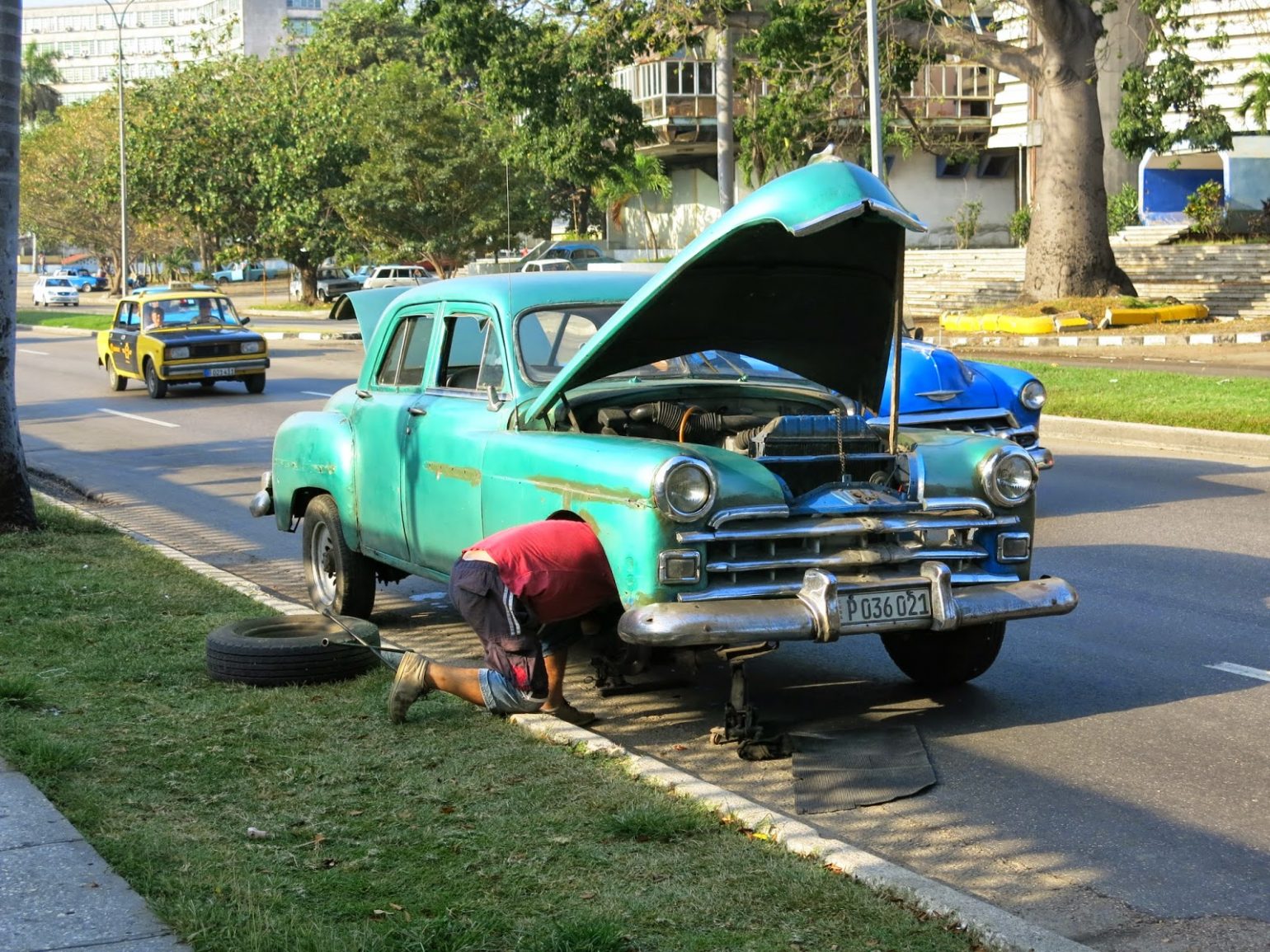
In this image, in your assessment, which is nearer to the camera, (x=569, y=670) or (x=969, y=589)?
(x=969, y=589)

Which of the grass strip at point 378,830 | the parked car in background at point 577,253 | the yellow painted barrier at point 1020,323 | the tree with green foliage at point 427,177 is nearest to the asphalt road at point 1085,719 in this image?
the grass strip at point 378,830

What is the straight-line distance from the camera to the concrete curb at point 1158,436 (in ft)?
47.1

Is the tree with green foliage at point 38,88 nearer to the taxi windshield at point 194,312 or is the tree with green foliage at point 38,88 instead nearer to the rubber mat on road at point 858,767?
the taxi windshield at point 194,312

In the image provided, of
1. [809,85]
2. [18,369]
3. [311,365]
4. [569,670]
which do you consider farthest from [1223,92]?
[569,670]

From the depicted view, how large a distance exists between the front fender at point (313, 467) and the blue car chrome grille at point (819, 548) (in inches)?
116

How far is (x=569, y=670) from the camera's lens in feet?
25.1

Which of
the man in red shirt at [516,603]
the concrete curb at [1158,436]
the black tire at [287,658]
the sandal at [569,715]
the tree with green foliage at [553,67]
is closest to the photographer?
the man in red shirt at [516,603]

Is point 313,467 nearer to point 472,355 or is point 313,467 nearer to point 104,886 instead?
point 472,355

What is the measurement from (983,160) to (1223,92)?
14462 millimetres

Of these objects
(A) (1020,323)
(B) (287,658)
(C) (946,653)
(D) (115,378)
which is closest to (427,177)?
(D) (115,378)

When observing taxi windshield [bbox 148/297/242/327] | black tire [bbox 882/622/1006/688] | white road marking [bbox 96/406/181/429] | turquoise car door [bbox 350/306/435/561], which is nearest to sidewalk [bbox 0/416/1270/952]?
black tire [bbox 882/622/1006/688]

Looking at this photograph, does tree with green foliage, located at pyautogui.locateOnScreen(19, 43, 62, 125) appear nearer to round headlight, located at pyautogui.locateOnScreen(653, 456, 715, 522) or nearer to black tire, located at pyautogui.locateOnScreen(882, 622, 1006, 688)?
black tire, located at pyautogui.locateOnScreen(882, 622, 1006, 688)

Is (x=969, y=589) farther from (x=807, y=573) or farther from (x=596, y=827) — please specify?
(x=596, y=827)

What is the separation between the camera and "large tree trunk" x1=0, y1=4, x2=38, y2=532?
1075 cm
